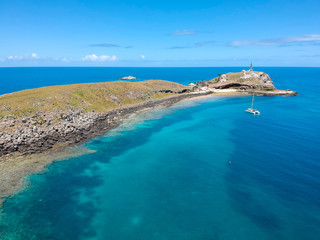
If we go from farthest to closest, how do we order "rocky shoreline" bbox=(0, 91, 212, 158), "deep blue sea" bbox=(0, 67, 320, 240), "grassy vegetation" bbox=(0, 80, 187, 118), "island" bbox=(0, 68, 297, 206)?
1. "grassy vegetation" bbox=(0, 80, 187, 118)
2. "rocky shoreline" bbox=(0, 91, 212, 158)
3. "island" bbox=(0, 68, 297, 206)
4. "deep blue sea" bbox=(0, 67, 320, 240)

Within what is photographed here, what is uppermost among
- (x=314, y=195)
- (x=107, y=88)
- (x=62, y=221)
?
(x=107, y=88)

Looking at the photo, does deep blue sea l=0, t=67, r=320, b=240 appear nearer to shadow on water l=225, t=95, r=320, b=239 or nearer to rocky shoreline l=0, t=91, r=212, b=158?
shadow on water l=225, t=95, r=320, b=239

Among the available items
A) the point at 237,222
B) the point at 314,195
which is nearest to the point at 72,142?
the point at 237,222

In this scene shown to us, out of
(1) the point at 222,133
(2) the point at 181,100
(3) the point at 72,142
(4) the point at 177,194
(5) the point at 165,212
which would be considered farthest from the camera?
(2) the point at 181,100

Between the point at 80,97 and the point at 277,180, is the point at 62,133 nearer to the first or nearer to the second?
the point at 80,97

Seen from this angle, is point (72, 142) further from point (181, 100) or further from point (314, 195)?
point (181, 100)

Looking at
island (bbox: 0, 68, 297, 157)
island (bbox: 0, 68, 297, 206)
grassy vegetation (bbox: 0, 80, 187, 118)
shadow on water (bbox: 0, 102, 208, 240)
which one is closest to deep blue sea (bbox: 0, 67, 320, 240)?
shadow on water (bbox: 0, 102, 208, 240)
